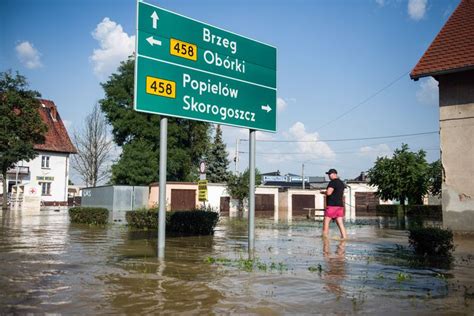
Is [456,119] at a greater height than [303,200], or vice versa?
[456,119]

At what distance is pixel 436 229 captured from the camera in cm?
948

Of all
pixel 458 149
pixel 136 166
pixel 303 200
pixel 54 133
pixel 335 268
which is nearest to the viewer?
pixel 335 268

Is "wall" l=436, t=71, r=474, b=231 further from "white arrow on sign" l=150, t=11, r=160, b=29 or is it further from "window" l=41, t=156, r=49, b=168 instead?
"window" l=41, t=156, r=49, b=168

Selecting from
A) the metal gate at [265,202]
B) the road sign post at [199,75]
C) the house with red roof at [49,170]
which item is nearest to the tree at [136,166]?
the metal gate at [265,202]

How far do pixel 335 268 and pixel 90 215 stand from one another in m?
14.8

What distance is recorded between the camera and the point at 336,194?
12562 millimetres

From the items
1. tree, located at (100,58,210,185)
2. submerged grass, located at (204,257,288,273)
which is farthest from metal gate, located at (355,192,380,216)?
submerged grass, located at (204,257,288,273)

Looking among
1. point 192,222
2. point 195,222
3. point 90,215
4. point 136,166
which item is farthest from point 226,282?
point 136,166

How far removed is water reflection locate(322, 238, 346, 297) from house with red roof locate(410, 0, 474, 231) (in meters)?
6.27

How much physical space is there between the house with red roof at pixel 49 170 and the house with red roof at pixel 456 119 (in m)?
52.0

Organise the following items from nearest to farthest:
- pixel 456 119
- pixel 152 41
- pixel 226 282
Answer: pixel 226 282 → pixel 152 41 → pixel 456 119

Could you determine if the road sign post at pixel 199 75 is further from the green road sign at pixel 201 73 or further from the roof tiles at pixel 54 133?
the roof tiles at pixel 54 133

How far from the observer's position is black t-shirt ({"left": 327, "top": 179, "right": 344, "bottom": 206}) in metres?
12.5

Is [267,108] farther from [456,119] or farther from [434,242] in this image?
[456,119]
